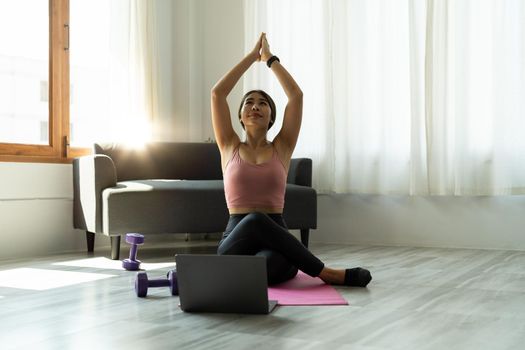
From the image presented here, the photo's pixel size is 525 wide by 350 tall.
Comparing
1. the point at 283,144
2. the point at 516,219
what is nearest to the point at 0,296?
the point at 283,144

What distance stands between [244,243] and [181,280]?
1.35 ft

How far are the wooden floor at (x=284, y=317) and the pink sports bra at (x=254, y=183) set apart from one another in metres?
0.46

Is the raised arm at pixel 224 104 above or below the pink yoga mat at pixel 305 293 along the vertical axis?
above

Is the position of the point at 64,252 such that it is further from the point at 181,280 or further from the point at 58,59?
the point at 181,280

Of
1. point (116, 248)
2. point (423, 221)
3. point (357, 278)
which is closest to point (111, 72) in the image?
point (116, 248)

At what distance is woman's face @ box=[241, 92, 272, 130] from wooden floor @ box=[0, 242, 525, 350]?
0.75 meters

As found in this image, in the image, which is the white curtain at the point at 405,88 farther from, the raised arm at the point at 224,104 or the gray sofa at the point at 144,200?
the raised arm at the point at 224,104

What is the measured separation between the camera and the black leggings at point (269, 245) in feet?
7.78

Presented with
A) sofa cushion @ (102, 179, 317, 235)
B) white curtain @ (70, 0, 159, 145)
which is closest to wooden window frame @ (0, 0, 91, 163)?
white curtain @ (70, 0, 159, 145)

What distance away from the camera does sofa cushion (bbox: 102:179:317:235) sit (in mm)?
3570

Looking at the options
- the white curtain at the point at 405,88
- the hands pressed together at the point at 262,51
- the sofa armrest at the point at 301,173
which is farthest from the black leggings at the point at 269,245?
the white curtain at the point at 405,88

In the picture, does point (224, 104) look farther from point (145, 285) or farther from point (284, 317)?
point (284, 317)

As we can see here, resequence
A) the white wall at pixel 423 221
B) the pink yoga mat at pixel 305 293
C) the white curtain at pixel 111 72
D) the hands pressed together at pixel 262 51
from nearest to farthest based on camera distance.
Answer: the pink yoga mat at pixel 305 293 < the hands pressed together at pixel 262 51 < the white wall at pixel 423 221 < the white curtain at pixel 111 72

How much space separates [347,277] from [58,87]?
259 cm
